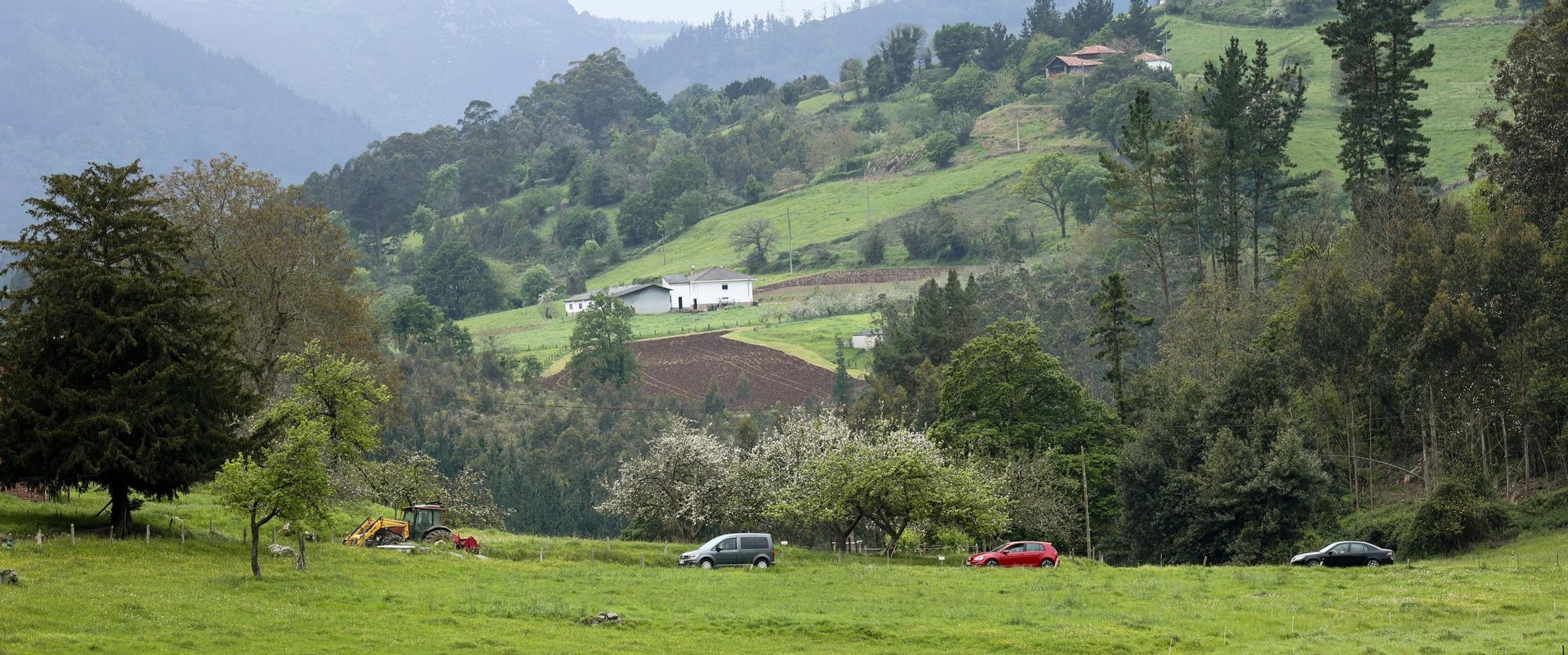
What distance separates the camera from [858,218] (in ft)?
580

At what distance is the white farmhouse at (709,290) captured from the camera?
157 meters

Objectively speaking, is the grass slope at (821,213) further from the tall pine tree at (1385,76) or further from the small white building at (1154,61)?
the tall pine tree at (1385,76)

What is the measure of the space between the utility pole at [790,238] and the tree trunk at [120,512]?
125424 millimetres

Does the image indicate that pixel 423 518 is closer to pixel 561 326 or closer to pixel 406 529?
pixel 406 529

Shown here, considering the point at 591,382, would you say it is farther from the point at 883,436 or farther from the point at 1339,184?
the point at 1339,184

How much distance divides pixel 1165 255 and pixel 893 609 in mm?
87607

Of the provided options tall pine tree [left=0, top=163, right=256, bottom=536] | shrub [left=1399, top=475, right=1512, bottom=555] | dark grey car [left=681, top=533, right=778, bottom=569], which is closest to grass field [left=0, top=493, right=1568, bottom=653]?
dark grey car [left=681, top=533, right=778, bottom=569]

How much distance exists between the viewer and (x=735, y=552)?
4650 centimetres

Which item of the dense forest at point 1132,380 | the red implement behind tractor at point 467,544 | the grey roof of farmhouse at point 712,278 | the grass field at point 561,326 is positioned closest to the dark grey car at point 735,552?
the dense forest at point 1132,380

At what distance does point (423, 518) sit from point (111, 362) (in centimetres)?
1208

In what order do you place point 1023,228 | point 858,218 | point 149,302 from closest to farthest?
point 149,302, point 1023,228, point 858,218

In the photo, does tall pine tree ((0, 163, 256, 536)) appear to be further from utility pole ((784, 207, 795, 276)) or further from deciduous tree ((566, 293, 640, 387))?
utility pole ((784, 207, 795, 276))

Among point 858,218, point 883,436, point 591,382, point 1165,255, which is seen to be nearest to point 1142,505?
point 883,436

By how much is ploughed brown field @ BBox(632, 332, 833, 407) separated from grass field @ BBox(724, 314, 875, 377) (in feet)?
4.09
